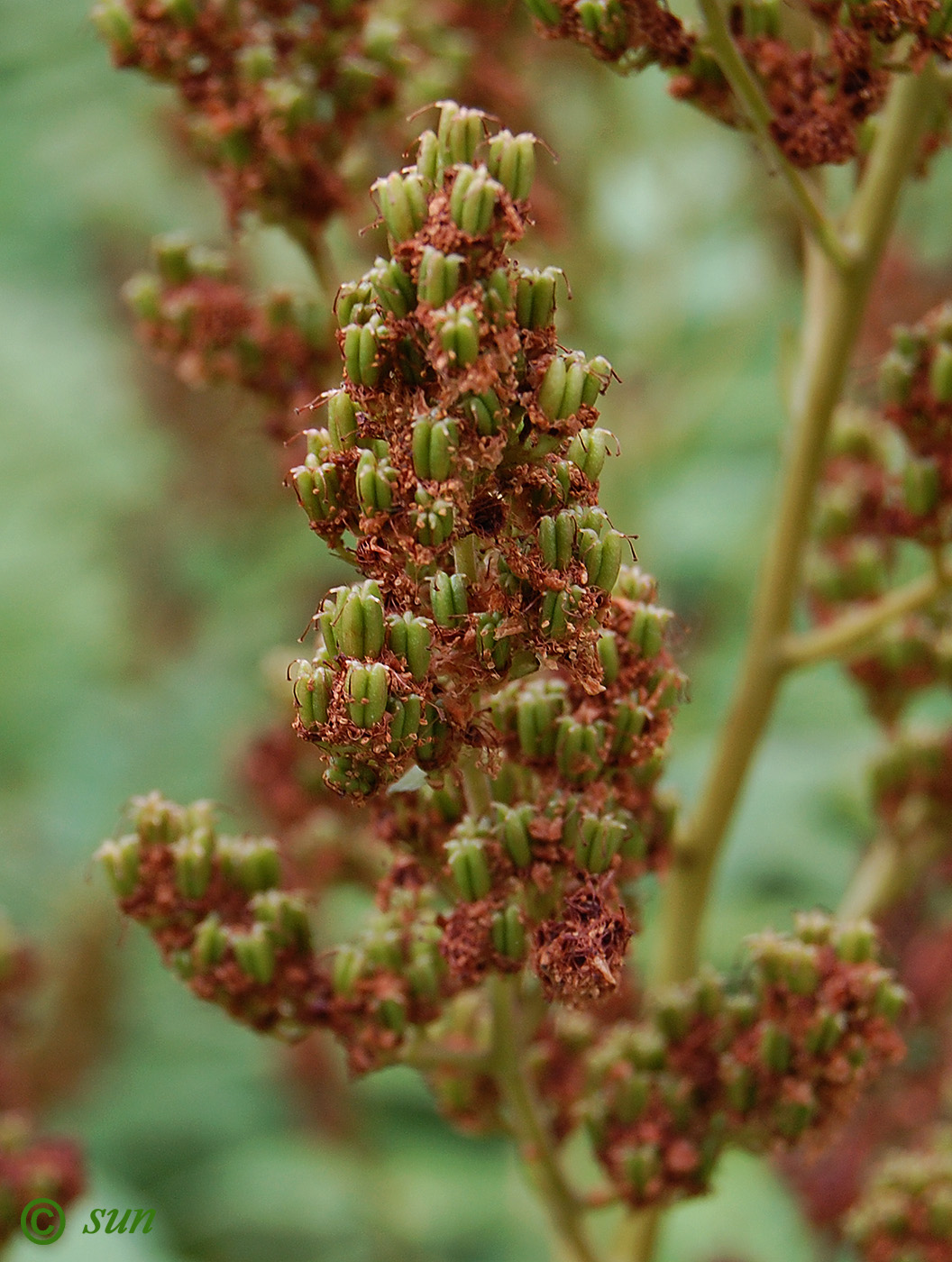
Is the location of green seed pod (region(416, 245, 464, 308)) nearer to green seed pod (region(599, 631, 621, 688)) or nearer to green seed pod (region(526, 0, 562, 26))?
green seed pod (region(599, 631, 621, 688))

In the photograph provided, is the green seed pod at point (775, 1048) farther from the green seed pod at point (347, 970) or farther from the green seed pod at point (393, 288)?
the green seed pod at point (393, 288)

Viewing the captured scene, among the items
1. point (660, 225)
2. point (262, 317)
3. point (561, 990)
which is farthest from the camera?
point (660, 225)

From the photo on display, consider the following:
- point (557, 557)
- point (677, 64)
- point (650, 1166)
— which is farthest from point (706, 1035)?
point (677, 64)

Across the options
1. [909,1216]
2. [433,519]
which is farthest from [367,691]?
[909,1216]

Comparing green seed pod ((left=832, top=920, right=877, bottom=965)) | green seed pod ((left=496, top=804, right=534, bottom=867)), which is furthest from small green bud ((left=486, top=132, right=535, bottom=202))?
green seed pod ((left=832, top=920, right=877, bottom=965))

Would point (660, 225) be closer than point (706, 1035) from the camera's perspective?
No

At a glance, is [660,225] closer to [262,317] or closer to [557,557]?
[262,317]
